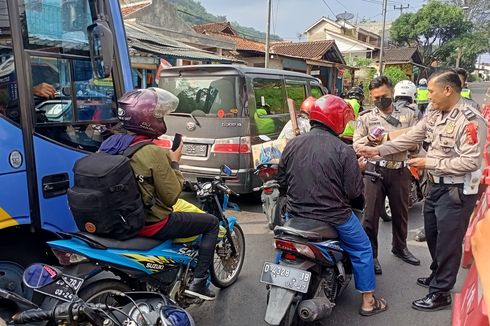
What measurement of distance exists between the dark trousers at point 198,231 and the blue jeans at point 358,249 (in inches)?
34.6

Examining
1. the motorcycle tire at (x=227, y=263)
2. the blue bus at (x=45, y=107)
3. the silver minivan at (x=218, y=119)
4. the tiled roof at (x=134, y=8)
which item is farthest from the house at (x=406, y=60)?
the blue bus at (x=45, y=107)

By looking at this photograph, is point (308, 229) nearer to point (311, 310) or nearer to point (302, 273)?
point (302, 273)

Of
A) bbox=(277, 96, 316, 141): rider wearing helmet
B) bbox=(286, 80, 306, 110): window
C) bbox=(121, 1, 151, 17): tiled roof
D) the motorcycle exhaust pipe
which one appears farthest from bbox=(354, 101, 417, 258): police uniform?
bbox=(121, 1, 151, 17): tiled roof

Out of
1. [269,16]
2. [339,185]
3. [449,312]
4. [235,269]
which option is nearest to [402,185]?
[449,312]

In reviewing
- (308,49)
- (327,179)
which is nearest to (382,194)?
(327,179)

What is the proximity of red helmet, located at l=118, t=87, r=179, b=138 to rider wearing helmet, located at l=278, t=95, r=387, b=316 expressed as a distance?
3.05ft

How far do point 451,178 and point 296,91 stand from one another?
174 inches

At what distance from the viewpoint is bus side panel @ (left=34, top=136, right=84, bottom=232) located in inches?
104

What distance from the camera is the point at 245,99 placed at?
227 inches

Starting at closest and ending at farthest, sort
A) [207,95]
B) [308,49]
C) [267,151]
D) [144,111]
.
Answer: [144,111], [267,151], [207,95], [308,49]

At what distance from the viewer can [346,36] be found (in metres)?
42.3

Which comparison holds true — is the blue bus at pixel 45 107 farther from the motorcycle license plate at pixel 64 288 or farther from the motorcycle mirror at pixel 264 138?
the motorcycle mirror at pixel 264 138

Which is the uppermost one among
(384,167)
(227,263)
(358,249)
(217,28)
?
(217,28)

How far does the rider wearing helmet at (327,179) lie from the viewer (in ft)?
9.13
